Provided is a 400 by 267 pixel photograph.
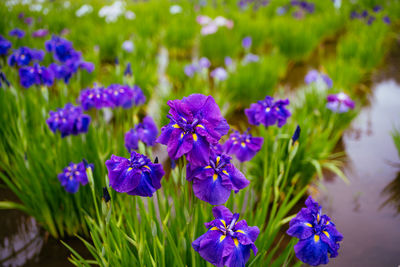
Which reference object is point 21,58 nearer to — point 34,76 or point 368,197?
point 34,76

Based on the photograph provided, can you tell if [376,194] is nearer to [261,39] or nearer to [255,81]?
[255,81]

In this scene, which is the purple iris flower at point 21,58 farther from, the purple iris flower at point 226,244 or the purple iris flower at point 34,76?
the purple iris flower at point 226,244

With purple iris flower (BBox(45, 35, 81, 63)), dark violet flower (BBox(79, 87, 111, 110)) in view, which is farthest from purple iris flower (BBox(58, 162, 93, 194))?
purple iris flower (BBox(45, 35, 81, 63))

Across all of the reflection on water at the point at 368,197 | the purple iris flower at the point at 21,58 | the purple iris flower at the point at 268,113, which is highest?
the purple iris flower at the point at 21,58

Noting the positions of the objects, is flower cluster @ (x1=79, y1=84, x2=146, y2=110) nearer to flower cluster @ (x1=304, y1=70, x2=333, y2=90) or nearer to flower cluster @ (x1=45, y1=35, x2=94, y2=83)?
flower cluster @ (x1=45, y1=35, x2=94, y2=83)

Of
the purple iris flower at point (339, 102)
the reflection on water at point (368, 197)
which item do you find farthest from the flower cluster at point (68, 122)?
the purple iris flower at point (339, 102)

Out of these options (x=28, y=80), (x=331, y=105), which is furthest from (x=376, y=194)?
(x=28, y=80)

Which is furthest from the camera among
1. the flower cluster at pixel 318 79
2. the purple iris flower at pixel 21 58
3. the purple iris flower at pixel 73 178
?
the flower cluster at pixel 318 79

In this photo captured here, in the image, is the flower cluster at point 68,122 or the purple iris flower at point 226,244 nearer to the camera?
the purple iris flower at point 226,244
